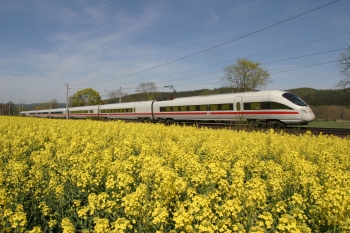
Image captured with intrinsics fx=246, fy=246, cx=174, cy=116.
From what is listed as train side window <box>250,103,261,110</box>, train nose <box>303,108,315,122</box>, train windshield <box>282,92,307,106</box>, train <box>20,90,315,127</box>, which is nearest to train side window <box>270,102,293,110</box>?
train <box>20,90,315,127</box>

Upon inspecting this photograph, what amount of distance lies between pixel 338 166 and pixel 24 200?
6102 millimetres

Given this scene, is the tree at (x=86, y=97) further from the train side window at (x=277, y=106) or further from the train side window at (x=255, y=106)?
the train side window at (x=277, y=106)

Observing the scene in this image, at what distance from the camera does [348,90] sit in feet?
112

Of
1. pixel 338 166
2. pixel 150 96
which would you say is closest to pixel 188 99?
pixel 338 166

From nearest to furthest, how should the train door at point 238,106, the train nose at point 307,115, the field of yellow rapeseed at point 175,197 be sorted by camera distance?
the field of yellow rapeseed at point 175,197
the train nose at point 307,115
the train door at point 238,106

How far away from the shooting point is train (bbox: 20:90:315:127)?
16.0 metres

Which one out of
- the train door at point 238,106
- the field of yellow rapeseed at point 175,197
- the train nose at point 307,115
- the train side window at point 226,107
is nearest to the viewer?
the field of yellow rapeseed at point 175,197

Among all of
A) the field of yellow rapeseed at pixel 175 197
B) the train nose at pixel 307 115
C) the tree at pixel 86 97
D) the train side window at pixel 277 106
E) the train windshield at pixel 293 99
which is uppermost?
the tree at pixel 86 97

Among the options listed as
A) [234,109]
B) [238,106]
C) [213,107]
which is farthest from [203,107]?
[238,106]

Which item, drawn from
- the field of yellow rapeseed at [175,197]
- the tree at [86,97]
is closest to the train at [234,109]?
the field of yellow rapeseed at [175,197]

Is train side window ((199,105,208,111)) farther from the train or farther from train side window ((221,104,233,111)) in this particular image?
train side window ((221,104,233,111))

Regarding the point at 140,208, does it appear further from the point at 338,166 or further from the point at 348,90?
the point at 348,90

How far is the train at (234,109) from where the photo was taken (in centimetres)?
1603

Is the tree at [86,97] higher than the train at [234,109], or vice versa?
the tree at [86,97]
